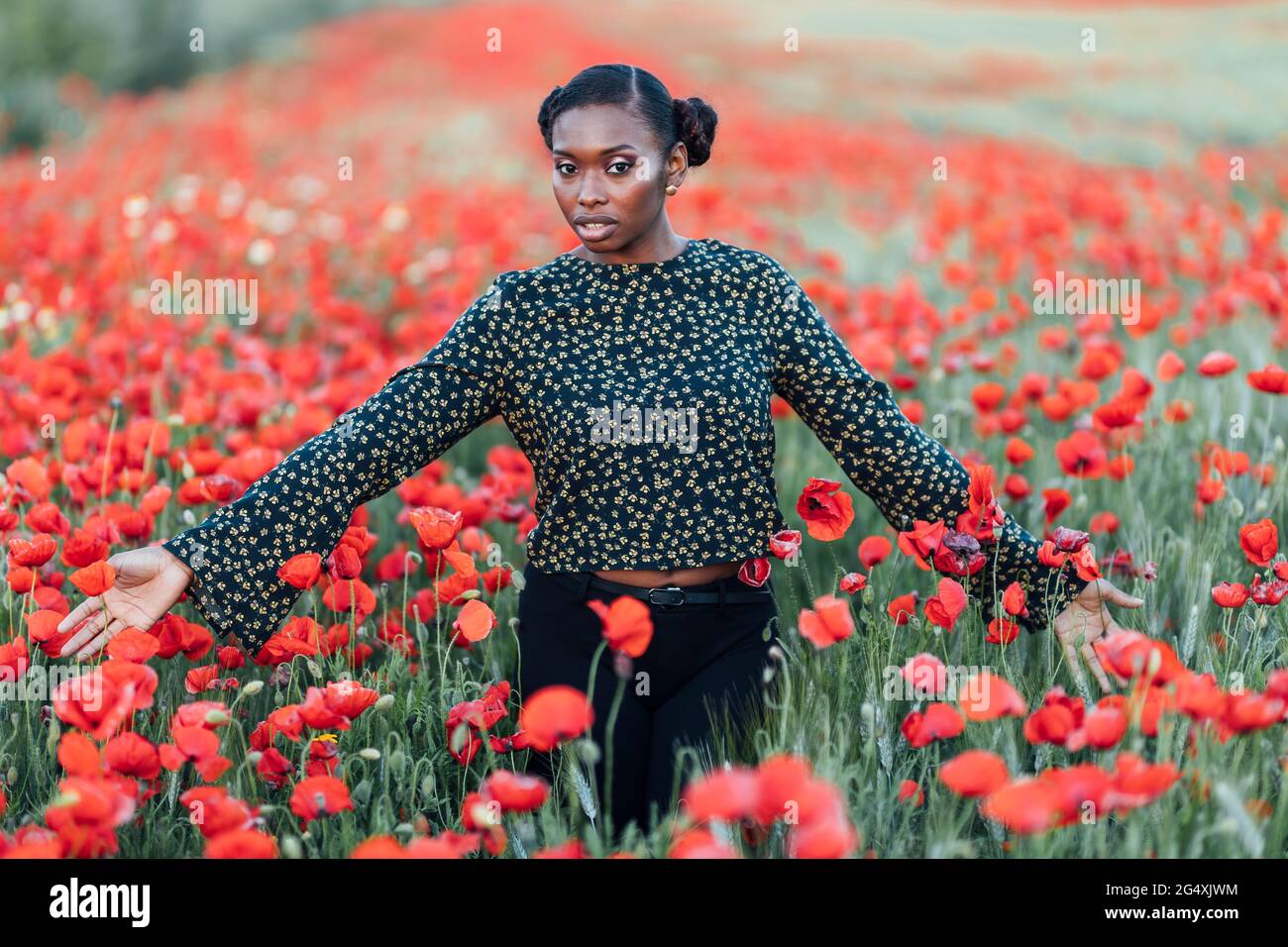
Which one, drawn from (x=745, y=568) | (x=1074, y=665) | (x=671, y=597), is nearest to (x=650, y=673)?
(x=671, y=597)

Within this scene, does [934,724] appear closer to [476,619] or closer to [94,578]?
[476,619]

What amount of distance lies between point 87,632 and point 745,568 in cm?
117

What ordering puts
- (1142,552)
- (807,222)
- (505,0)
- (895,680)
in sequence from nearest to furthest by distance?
1. (895,680)
2. (1142,552)
3. (807,222)
4. (505,0)

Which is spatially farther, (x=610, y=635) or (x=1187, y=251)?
→ (x=1187, y=251)

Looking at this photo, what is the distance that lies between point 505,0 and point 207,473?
14593 mm

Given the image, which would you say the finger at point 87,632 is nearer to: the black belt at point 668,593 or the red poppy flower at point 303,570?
the red poppy flower at point 303,570

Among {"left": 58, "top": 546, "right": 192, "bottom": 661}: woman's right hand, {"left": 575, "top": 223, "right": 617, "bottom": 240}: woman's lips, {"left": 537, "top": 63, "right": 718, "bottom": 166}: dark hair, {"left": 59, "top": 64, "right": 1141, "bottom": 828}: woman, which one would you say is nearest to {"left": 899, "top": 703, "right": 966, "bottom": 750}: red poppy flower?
{"left": 59, "top": 64, "right": 1141, "bottom": 828}: woman

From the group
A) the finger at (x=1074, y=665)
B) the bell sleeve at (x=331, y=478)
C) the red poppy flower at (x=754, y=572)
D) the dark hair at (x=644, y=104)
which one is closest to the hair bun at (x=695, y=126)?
the dark hair at (x=644, y=104)

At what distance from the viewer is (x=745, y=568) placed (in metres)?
2.57

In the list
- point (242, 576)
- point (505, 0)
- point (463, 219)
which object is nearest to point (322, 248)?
point (463, 219)

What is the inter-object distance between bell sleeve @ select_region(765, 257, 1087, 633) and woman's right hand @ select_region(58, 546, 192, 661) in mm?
1197

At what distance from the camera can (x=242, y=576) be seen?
248 cm

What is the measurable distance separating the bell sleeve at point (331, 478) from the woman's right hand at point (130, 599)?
0.03 meters
